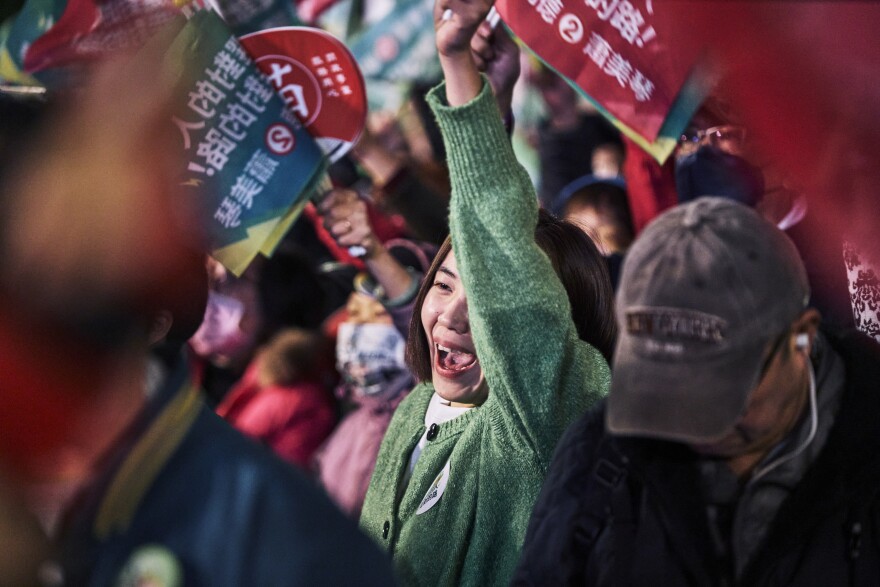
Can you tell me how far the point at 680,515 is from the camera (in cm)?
181

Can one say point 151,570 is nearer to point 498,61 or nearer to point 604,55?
point 604,55

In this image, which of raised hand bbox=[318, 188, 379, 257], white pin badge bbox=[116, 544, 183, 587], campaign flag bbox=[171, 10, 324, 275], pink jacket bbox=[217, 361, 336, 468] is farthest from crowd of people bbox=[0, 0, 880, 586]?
pink jacket bbox=[217, 361, 336, 468]

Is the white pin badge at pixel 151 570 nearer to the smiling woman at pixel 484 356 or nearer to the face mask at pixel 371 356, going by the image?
the smiling woman at pixel 484 356

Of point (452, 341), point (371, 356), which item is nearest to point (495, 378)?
point (452, 341)

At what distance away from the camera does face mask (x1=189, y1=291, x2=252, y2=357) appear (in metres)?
5.65

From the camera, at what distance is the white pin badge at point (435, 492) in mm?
A: 2443

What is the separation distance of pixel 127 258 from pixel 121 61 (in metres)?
0.56

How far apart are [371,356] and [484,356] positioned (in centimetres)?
254

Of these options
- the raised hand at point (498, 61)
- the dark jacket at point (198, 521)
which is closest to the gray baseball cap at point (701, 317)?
the dark jacket at point (198, 521)

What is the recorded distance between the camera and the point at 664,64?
2.74 meters

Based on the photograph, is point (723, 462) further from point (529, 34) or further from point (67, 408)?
point (529, 34)

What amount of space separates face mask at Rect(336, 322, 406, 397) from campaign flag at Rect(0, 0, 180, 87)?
1757mm

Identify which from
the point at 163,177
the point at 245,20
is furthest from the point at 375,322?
the point at 163,177

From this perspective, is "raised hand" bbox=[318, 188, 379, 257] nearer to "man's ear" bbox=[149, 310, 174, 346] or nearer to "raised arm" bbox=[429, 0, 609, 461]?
"raised arm" bbox=[429, 0, 609, 461]
